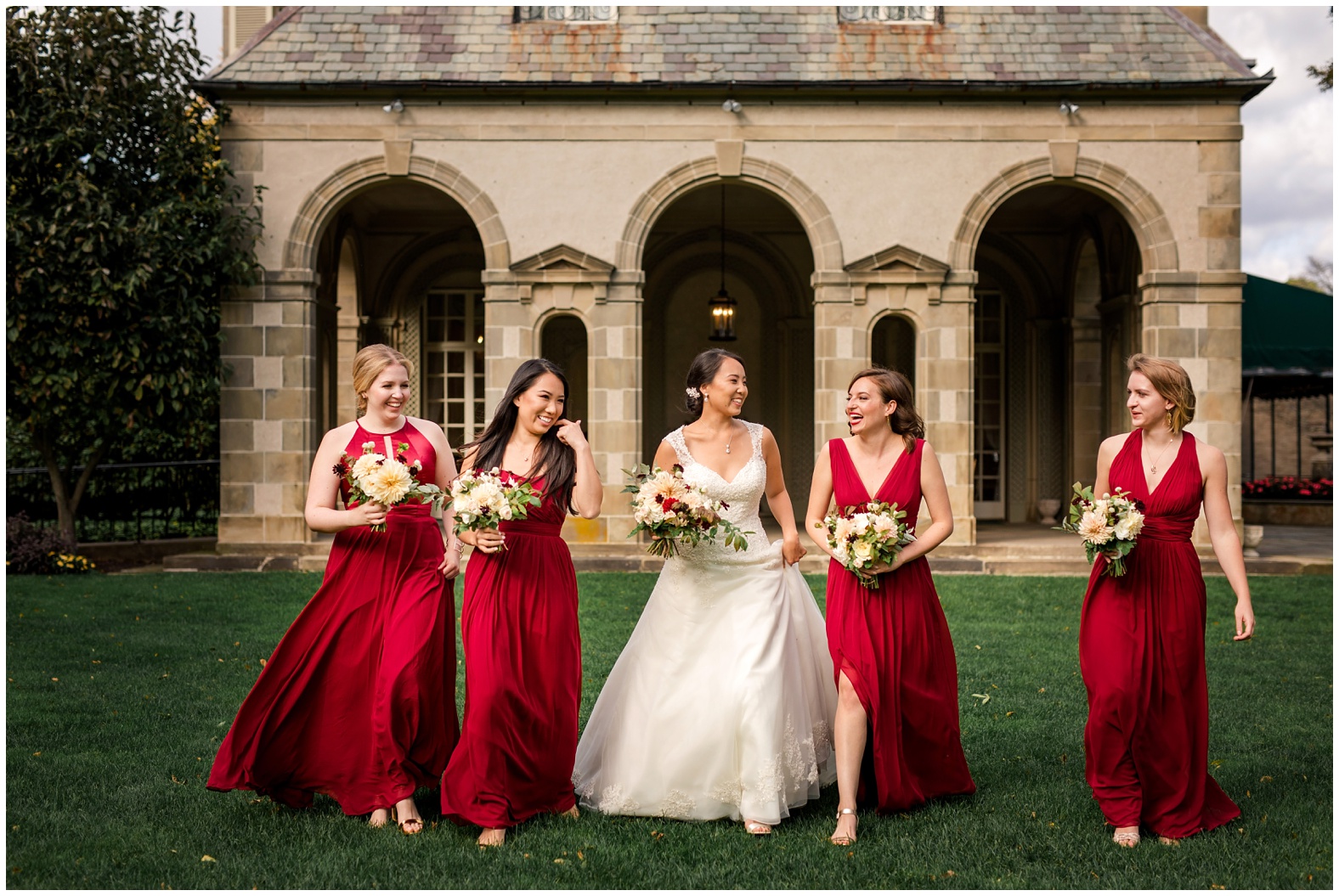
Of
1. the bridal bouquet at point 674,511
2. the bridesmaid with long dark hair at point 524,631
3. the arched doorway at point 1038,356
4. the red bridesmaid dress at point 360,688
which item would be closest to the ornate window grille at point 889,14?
the arched doorway at point 1038,356

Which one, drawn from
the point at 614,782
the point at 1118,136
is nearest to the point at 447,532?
the point at 614,782

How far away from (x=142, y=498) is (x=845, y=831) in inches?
602

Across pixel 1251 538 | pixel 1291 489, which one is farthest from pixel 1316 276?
pixel 1251 538

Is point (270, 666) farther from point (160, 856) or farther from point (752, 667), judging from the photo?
point (752, 667)

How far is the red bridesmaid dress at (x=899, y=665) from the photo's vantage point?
4875mm

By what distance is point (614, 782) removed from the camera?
4.96 meters

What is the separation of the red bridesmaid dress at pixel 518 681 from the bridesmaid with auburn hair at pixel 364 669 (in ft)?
0.75

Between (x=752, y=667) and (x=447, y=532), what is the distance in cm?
147

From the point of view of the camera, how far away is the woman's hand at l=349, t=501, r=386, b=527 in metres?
4.58

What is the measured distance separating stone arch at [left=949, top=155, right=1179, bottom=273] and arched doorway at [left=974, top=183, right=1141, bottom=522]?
115 inches

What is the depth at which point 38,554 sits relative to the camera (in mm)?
12922

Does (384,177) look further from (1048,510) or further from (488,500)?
(1048,510)

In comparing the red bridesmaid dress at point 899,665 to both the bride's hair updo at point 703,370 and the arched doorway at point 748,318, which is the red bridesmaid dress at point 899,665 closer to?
the bride's hair updo at point 703,370

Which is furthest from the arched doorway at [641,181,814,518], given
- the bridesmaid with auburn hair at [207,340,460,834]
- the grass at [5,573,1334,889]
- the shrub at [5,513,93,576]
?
the bridesmaid with auburn hair at [207,340,460,834]
